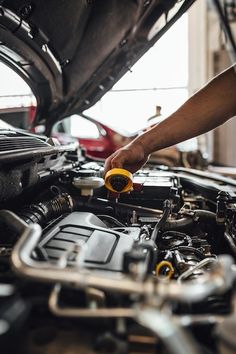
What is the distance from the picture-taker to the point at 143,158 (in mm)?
1388

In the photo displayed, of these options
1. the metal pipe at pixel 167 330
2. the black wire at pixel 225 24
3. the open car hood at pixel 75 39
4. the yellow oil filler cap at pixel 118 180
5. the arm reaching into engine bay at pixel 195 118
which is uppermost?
the open car hood at pixel 75 39

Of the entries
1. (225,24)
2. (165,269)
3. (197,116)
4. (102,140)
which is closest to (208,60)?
(102,140)

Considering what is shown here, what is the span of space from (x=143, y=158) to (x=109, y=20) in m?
0.65

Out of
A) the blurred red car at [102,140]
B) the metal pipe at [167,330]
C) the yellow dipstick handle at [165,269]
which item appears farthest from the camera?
the blurred red car at [102,140]

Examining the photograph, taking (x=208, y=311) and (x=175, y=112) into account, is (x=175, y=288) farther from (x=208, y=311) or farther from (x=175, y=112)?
(x=175, y=112)

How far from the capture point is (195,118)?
1386mm

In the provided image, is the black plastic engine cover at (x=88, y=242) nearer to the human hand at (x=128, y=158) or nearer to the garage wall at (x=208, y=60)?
the human hand at (x=128, y=158)

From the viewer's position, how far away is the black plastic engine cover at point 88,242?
0.74 meters

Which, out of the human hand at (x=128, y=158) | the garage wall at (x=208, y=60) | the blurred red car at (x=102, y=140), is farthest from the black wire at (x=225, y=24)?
the garage wall at (x=208, y=60)

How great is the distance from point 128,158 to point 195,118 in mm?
307

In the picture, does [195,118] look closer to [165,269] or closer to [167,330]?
[165,269]

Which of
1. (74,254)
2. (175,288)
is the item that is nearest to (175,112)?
(74,254)

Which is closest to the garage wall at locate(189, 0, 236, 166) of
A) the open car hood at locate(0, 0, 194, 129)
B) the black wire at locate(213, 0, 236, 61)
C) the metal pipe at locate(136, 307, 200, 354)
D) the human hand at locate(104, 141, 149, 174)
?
the open car hood at locate(0, 0, 194, 129)

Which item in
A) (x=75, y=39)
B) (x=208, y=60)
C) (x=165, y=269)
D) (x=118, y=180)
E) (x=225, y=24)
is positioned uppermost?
(x=208, y=60)
